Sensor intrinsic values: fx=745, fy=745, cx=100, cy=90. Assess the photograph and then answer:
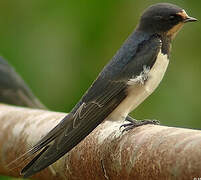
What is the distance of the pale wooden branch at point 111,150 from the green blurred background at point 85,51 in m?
1.09

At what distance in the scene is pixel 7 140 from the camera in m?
2.65

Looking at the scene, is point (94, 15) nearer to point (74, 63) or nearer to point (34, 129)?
point (74, 63)

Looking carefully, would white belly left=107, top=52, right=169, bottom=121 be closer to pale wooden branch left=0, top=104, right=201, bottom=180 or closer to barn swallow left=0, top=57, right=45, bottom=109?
pale wooden branch left=0, top=104, right=201, bottom=180

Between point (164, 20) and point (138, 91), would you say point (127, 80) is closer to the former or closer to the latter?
point (138, 91)

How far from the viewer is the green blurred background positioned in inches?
154

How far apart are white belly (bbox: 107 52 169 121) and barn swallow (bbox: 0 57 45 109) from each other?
1819 millimetres

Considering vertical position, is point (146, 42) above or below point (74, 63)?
above

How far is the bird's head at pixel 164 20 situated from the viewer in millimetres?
3061

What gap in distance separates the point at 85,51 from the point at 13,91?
1352 millimetres

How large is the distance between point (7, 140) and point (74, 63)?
149 centimetres

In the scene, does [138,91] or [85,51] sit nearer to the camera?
[138,91]

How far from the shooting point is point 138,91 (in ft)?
9.61

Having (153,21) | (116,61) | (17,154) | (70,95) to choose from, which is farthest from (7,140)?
(70,95)

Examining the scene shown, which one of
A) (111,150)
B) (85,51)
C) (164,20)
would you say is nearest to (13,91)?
(85,51)
